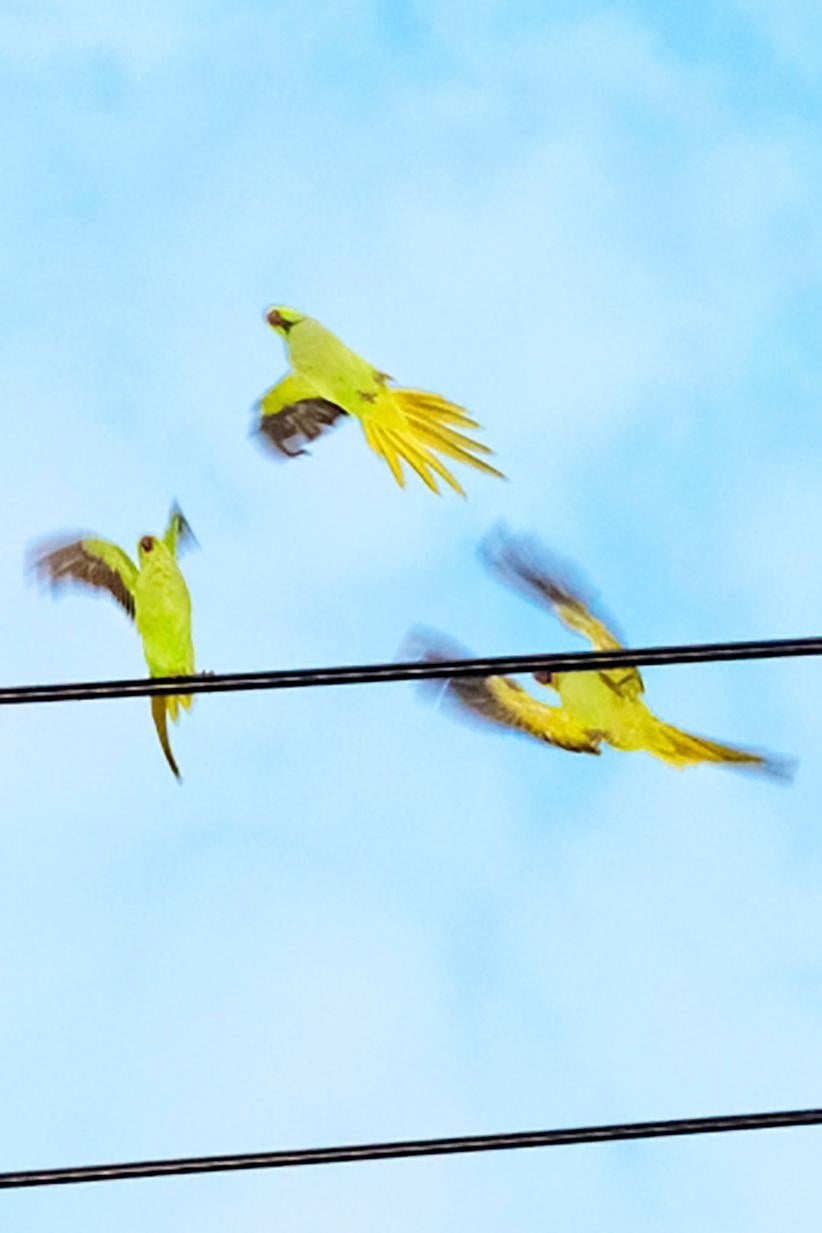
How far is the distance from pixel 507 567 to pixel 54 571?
1.45m

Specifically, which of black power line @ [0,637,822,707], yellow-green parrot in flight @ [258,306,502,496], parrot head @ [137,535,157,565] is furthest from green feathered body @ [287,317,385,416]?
black power line @ [0,637,822,707]

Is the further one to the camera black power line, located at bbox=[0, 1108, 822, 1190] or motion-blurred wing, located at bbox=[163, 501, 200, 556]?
motion-blurred wing, located at bbox=[163, 501, 200, 556]

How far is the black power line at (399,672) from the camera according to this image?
327 cm

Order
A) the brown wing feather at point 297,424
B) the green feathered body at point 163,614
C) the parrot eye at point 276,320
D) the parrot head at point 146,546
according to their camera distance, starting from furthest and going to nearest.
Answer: the parrot eye at point 276,320
the brown wing feather at point 297,424
the parrot head at point 146,546
the green feathered body at point 163,614

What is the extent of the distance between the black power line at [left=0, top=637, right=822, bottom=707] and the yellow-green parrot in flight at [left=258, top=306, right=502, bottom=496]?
1.15 meters

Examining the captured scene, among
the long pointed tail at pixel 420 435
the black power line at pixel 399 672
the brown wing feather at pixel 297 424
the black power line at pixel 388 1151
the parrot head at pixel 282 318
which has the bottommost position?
the black power line at pixel 388 1151

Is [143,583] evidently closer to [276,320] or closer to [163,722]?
[163,722]

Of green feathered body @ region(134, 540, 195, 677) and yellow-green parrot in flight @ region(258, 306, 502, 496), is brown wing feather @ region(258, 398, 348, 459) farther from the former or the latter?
green feathered body @ region(134, 540, 195, 677)

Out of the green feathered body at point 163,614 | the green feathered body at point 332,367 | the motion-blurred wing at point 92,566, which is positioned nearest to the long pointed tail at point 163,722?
the green feathered body at point 163,614

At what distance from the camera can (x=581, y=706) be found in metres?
4.57

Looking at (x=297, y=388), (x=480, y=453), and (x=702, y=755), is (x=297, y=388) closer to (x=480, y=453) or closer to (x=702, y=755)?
(x=480, y=453)

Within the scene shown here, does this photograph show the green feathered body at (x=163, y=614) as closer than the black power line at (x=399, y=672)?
No

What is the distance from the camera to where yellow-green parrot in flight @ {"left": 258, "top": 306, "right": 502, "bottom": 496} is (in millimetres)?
4898

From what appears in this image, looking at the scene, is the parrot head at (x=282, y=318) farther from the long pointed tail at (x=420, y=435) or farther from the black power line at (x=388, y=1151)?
the black power line at (x=388, y=1151)
